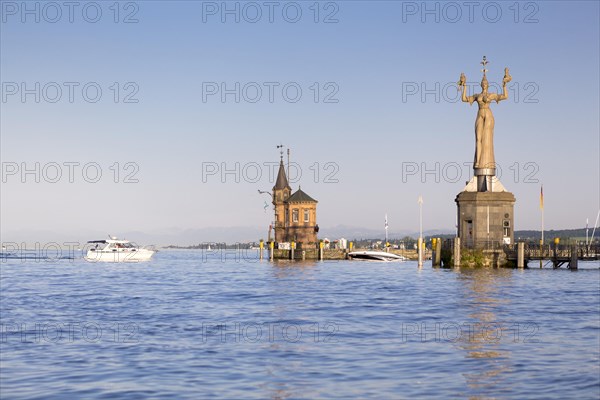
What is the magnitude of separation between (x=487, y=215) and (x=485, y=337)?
4184cm

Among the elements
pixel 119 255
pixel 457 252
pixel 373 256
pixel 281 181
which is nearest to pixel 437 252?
pixel 457 252

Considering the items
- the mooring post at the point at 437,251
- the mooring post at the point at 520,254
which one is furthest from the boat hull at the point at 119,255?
the mooring post at the point at 520,254

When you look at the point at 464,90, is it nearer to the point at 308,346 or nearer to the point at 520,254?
the point at 520,254

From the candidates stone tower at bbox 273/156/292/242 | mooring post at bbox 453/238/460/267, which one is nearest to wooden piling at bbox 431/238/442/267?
mooring post at bbox 453/238/460/267

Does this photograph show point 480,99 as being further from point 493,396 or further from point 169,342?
point 493,396

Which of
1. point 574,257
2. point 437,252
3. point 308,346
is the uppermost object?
point 437,252

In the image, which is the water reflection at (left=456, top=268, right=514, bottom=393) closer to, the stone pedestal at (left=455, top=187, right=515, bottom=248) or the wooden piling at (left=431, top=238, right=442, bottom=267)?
the stone pedestal at (left=455, top=187, right=515, bottom=248)

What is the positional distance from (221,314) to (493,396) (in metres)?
19.7

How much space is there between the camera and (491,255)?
6744cm

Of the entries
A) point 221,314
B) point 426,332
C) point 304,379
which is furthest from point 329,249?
point 304,379

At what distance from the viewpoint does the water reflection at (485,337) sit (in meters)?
19.6

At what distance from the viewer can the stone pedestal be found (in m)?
66.9

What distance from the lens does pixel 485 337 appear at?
26.2 meters

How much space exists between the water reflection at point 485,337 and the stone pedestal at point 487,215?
1642cm
